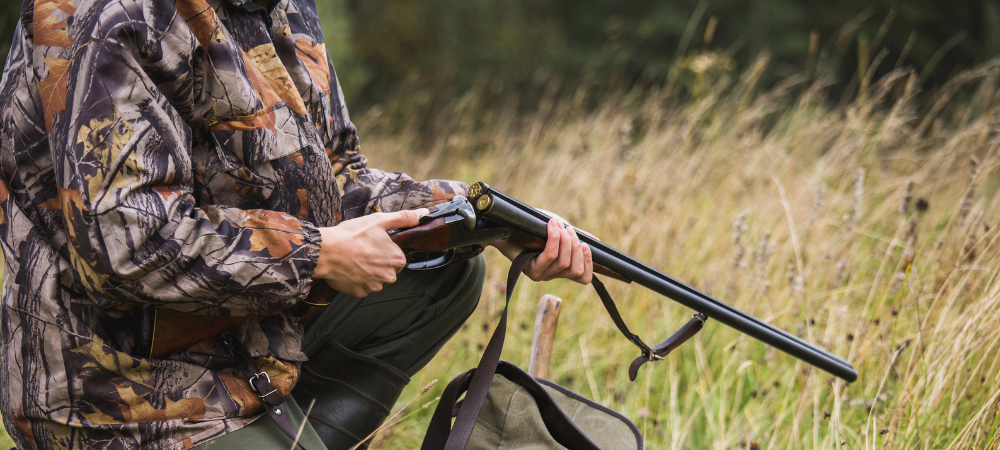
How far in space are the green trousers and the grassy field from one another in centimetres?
65

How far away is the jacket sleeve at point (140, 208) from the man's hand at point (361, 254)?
84mm

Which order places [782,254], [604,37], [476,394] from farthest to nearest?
1. [604,37]
2. [782,254]
3. [476,394]

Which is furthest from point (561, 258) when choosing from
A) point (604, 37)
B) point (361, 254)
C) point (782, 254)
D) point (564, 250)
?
point (604, 37)

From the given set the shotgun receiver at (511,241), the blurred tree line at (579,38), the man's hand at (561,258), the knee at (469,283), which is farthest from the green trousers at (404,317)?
the blurred tree line at (579,38)

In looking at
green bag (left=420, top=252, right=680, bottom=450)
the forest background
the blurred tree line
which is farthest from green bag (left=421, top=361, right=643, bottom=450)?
the blurred tree line

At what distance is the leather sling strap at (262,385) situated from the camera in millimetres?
1457

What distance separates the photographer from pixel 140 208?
117cm

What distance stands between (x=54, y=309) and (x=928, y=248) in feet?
11.6

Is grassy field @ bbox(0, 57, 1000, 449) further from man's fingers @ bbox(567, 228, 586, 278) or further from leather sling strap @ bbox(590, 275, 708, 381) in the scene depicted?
man's fingers @ bbox(567, 228, 586, 278)

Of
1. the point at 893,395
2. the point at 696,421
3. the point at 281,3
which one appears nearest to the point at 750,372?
the point at 696,421

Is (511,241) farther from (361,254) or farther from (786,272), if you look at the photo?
(786,272)

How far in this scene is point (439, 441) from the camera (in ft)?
5.10

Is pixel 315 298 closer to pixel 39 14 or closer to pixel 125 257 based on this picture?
pixel 125 257

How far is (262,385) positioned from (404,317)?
524mm
